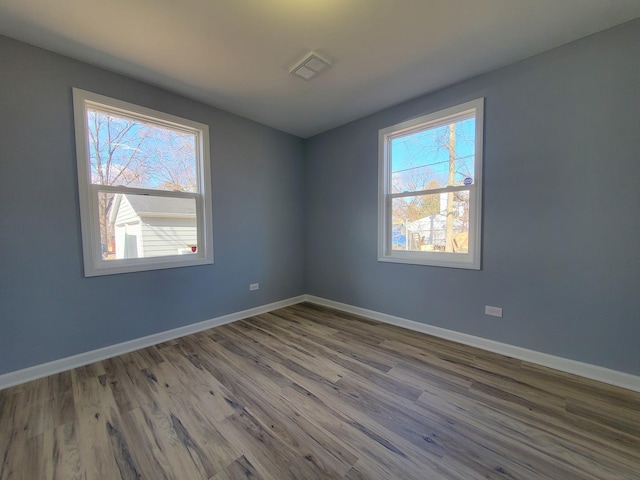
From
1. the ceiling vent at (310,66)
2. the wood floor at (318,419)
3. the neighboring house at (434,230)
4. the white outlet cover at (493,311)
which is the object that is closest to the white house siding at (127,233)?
the wood floor at (318,419)

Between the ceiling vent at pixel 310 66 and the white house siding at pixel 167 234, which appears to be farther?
the white house siding at pixel 167 234

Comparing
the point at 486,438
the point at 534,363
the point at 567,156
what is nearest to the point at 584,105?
the point at 567,156

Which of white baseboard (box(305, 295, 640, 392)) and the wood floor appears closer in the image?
the wood floor

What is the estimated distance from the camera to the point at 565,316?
2055 millimetres

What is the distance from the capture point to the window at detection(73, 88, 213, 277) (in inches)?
88.4

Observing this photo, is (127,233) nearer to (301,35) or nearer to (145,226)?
(145,226)

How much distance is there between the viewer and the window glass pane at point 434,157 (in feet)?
8.45

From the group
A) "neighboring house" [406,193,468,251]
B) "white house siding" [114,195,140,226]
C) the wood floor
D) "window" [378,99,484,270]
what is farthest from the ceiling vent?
the wood floor

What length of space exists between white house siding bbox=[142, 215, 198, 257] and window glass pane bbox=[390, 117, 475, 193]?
261 centimetres

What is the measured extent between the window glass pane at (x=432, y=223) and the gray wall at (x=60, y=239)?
2281 mm

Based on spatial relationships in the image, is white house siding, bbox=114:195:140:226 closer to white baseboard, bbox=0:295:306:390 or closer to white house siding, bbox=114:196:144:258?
white house siding, bbox=114:196:144:258

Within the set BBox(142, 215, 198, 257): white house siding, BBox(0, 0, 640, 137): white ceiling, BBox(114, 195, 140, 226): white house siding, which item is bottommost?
BBox(142, 215, 198, 257): white house siding

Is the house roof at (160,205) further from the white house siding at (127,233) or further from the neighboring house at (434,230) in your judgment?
the neighboring house at (434,230)

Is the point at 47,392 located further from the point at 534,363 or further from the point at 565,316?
the point at 565,316
